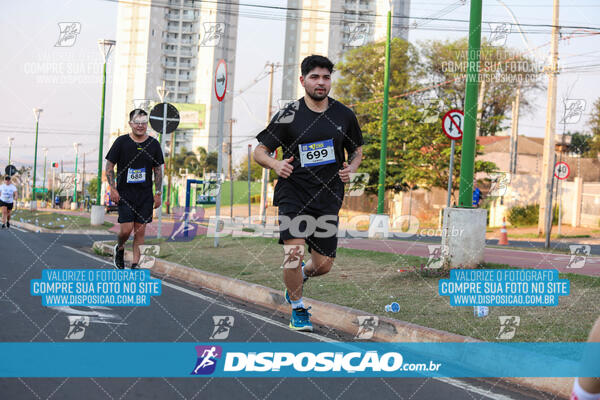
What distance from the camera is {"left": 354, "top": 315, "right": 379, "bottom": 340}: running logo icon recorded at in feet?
18.7

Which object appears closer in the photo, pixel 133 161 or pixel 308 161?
pixel 308 161

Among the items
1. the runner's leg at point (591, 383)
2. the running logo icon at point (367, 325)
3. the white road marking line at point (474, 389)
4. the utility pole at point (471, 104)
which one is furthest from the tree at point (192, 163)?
the runner's leg at point (591, 383)

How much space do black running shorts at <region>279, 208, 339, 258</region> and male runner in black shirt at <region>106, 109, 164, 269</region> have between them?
3.32 metres

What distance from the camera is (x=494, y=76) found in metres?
45.1

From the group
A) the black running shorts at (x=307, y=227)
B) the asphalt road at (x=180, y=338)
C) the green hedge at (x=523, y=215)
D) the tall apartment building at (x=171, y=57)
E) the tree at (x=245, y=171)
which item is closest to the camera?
the asphalt road at (x=180, y=338)

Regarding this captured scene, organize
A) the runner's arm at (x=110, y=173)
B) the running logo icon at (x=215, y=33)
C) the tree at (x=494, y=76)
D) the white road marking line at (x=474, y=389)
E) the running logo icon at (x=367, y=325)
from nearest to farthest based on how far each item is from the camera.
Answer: the white road marking line at (x=474, y=389) < the running logo icon at (x=367, y=325) < the runner's arm at (x=110, y=173) < the running logo icon at (x=215, y=33) < the tree at (x=494, y=76)

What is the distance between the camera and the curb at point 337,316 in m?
4.27

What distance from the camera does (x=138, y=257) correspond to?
845 cm

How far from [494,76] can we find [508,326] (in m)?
42.5

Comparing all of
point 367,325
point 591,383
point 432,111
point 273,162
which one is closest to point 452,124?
point 367,325

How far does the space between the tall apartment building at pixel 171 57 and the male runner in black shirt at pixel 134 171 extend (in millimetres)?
93081

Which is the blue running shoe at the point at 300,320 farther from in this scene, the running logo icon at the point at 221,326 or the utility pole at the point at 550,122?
the utility pole at the point at 550,122

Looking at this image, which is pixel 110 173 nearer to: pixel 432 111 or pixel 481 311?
pixel 481 311

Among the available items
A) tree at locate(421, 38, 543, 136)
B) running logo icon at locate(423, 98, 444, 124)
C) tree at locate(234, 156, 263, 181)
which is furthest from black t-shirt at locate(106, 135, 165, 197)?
tree at locate(234, 156, 263, 181)
